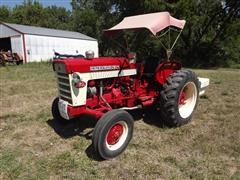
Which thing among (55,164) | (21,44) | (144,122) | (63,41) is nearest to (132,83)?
(144,122)

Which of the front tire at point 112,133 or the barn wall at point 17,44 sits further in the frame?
the barn wall at point 17,44

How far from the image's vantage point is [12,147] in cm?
456

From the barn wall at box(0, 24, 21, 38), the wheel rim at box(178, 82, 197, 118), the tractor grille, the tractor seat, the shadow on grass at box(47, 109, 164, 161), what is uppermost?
the barn wall at box(0, 24, 21, 38)

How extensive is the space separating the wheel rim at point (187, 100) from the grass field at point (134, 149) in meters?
0.25

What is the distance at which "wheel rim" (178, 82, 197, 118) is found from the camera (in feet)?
18.2

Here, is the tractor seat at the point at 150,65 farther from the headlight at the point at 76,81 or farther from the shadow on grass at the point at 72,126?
the headlight at the point at 76,81

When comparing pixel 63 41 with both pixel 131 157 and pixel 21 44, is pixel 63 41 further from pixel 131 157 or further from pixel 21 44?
pixel 131 157

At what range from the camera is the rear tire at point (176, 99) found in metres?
4.99

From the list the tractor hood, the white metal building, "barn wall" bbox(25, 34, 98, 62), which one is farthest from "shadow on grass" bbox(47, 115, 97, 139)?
"barn wall" bbox(25, 34, 98, 62)

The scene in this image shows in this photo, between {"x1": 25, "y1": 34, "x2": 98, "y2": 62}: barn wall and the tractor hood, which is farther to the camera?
{"x1": 25, "y1": 34, "x2": 98, "y2": 62}: barn wall

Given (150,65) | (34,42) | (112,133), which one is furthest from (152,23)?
(34,42)

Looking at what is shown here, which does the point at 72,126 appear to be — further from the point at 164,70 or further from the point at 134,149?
the point at 164,70

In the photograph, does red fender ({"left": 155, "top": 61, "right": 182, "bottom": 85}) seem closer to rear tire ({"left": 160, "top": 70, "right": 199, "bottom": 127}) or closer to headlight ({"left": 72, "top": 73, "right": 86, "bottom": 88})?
rear tire ({"left": 160, "top": 70, "right": 199, "bottom": 127})

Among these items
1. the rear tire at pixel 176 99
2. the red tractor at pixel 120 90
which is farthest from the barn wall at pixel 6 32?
the rear tire at pixel 176 99
